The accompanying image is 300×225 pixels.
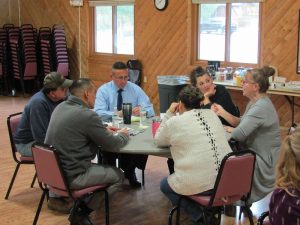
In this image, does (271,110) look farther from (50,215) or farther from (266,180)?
(50,215)

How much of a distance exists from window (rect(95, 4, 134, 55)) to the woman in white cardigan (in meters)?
6.64

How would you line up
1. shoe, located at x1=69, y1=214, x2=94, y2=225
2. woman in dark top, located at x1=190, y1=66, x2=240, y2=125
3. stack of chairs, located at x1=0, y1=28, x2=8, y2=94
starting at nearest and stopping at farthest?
1. shoe, located at x1=69, y1=214, x2=94, y2=225
2. woman in dark top, located at x1=190, y1=66, x2=240, y2=125
3. stack of chairs, located at x1=0, y1=28, x2=8, y2=94

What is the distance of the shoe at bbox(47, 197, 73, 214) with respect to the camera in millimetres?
4062

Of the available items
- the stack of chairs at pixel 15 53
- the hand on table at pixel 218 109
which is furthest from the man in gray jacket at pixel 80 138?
the stack of chairs at pixel 15 53

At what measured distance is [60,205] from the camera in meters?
4.07

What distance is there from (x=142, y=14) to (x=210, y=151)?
6423 millimetres

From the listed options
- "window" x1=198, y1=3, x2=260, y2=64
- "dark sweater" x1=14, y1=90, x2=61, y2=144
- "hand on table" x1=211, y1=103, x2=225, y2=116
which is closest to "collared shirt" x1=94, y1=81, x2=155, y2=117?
"dark sweater" x1=14, y1=90, x2=61, y2=144

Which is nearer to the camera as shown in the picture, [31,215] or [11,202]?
[31,215]

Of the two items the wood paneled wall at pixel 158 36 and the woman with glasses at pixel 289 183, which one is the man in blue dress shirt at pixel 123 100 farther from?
the wood paneled wall at pixel 158 36

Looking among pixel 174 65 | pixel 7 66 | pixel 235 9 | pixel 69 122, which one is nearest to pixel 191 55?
pixel 174 65

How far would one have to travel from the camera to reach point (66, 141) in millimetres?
3336

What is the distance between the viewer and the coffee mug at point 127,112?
4113mm

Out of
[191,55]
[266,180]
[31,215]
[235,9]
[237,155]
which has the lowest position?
[31,215]

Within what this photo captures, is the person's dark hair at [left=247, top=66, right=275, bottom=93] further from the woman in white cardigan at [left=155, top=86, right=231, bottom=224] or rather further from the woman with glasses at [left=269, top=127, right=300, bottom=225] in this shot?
the woman with glasses at [left=269, top=127, right=300, bottom=225]
